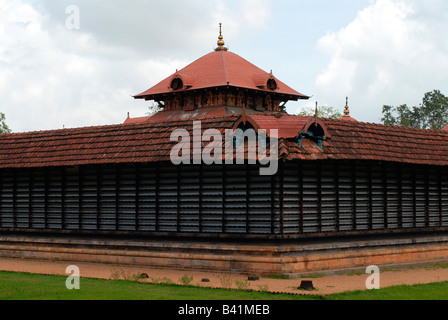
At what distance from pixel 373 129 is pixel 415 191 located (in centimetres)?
247

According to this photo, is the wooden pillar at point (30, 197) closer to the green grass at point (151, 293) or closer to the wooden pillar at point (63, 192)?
the wooden pillar at point (63, 192)

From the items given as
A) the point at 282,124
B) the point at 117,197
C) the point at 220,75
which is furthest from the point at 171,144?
the point at 220,75

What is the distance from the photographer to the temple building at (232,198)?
1825 cm

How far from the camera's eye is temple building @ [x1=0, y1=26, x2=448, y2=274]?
59.9 ft

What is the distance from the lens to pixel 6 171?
23266 millimetres

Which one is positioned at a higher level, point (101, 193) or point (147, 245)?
point (101, 193)

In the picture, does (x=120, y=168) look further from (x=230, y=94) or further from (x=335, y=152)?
(x=230, y=94)

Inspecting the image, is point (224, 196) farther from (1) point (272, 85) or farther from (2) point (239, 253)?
(1) point (272, 85)

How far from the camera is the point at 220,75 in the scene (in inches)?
1208

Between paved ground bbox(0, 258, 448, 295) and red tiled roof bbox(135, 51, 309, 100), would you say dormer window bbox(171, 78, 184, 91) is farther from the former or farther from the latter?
paved ground bbox(0, 258, 448, 295)

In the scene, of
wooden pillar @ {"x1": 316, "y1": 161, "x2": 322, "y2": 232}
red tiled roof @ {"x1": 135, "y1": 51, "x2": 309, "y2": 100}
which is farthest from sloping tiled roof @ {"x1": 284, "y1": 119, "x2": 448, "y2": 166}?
red tiled roof @ {"x1": 135, "y1": 51, "x2": 309, "y2": 100}

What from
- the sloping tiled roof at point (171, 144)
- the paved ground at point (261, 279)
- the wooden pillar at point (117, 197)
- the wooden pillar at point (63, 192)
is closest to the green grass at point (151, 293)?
the paved ground at point (261, 279)
